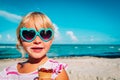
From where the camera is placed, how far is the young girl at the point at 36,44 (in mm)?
2285

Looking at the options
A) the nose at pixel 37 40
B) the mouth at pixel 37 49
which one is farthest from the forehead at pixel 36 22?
the mouth at pixel 37 49

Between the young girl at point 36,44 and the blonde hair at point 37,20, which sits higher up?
the blonde hair at point 37,20

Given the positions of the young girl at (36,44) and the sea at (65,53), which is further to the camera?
the sea at (65,53)

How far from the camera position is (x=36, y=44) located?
7.60 feet

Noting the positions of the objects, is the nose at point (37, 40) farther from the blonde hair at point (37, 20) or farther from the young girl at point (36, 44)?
the blonde hair at point (37, 20)

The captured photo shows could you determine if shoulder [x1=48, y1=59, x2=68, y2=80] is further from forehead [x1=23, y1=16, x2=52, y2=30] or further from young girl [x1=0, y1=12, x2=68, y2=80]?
forehead [x1=23, y1=16, x2=52, y2=30]

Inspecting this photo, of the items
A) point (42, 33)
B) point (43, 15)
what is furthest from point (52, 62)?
point (43, 15)

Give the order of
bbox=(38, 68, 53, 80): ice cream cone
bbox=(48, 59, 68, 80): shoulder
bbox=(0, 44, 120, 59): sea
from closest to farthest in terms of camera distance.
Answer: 1. bbox=(38, 68, 53, 80): ice cream cone
2. bbox=(48, 59, 68, 80): shoulder
3. bbox=(0, 44, 120, 59): sea

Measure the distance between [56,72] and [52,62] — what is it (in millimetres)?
175

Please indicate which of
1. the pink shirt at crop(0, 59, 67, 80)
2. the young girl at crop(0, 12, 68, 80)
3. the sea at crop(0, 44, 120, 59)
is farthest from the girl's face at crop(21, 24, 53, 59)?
the sea at crop(0, 44, 120, 59)

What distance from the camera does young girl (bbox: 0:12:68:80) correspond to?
229 centimetres

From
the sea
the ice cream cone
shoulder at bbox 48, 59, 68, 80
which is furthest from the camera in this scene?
the sea

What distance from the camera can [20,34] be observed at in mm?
2361

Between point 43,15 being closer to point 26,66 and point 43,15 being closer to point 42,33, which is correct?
point 42,33
